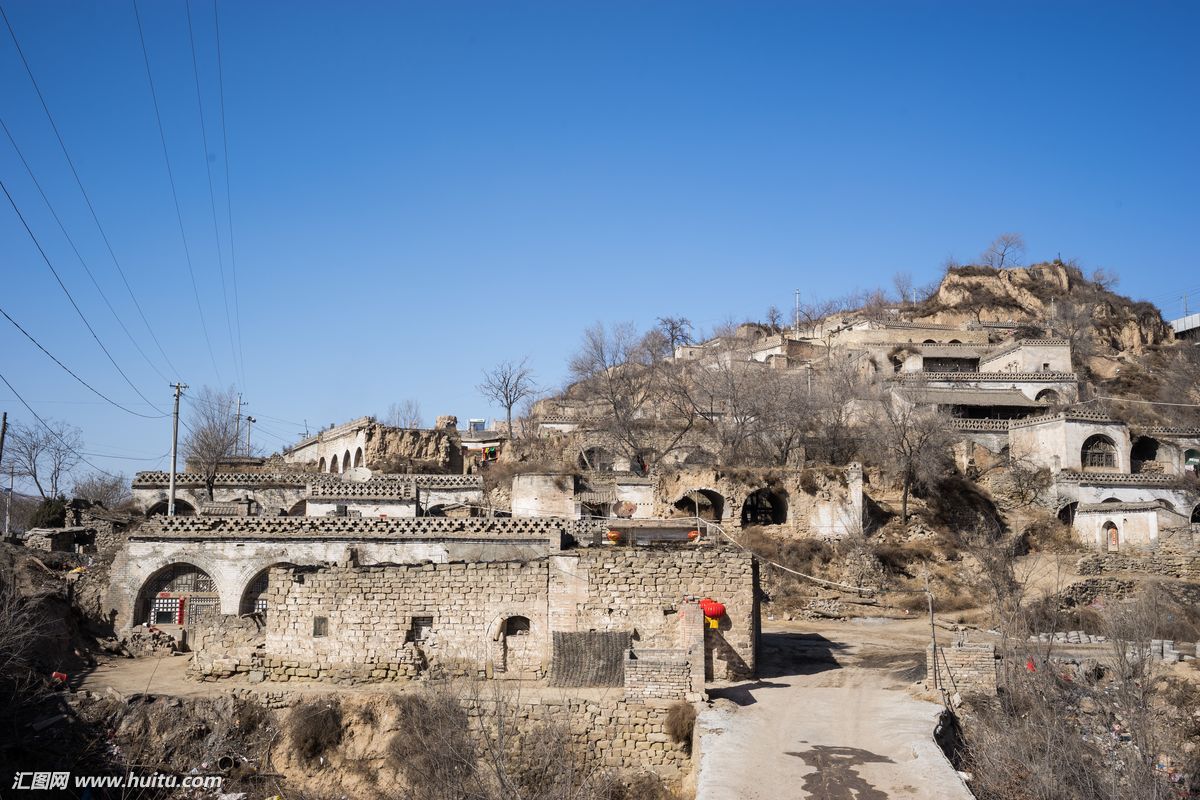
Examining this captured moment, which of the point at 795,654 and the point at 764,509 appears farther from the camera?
the point at 764,509

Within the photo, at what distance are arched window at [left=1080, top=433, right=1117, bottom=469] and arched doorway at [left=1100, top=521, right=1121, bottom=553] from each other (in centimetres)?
489

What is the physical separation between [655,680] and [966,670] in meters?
6.38

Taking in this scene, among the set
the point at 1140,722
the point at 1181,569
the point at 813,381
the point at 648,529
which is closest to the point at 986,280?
the point at 813,381

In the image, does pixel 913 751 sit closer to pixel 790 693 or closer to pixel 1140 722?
pixel 790 693

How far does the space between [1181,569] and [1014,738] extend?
20.4m

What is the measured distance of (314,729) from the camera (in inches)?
707

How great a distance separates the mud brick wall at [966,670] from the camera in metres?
18.7

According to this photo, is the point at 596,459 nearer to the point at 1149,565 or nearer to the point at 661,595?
the point at 1149,565

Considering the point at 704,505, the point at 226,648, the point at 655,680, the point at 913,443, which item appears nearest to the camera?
the point at 655,680

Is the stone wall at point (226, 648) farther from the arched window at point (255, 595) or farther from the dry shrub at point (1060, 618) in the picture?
the dry shrub at point (1060, 618)

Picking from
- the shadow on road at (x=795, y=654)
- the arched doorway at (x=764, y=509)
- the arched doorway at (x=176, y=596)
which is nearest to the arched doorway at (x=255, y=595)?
the arched doorway at (x=176, y=596)

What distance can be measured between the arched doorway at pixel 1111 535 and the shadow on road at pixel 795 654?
1590 cm

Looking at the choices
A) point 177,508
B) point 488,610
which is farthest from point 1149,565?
point 177,508

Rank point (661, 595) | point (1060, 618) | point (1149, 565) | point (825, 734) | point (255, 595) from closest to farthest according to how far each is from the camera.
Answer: point (825, 734) < point (661, 595) < point (255, 595) < point (1060, 618) < point (1149, 565)
